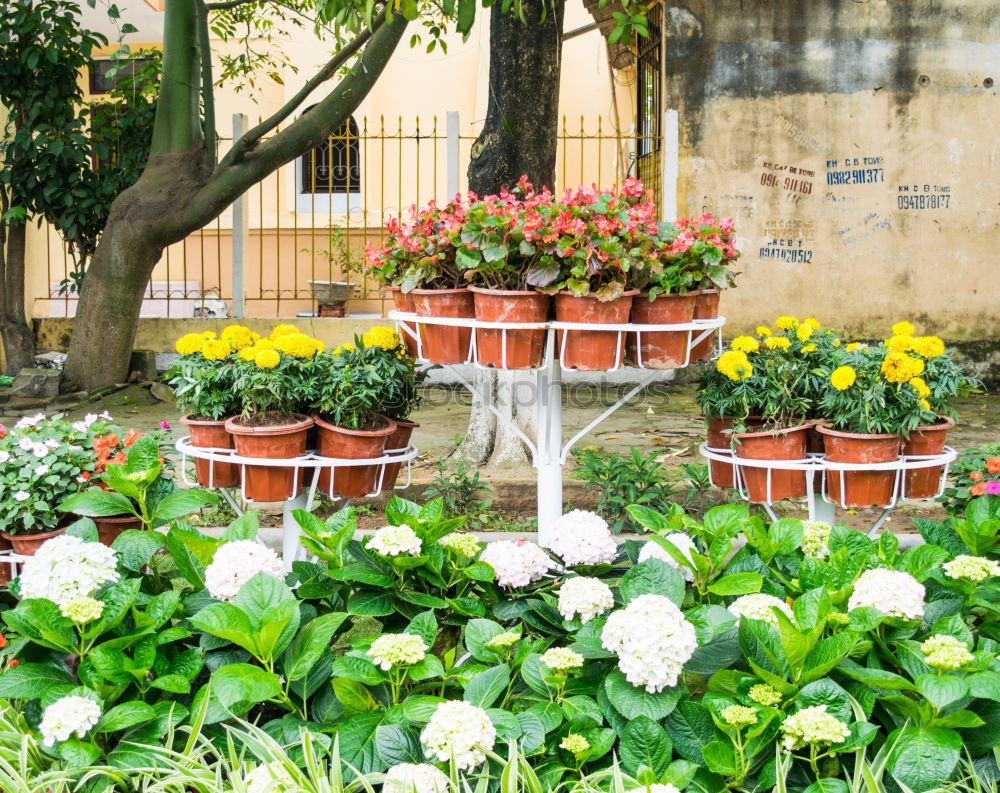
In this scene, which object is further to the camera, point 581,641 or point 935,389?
point 935,389

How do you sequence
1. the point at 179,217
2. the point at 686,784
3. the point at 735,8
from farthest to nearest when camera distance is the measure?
the point at 735,8
the point at 179,217
the point at 686,784

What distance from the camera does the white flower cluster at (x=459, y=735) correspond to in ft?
5.79

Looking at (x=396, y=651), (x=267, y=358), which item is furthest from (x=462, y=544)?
(x=267, y=358)

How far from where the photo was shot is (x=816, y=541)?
2.52 metres

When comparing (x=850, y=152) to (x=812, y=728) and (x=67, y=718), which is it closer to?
(x=812, y=728)

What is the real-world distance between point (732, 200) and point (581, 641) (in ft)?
22.4

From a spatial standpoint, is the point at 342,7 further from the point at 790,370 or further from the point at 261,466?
the point at 790,370

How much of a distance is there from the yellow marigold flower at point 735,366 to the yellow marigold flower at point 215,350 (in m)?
1.56

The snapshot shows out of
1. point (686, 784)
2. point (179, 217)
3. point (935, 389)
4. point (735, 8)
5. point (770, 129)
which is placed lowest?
point (686, 784)

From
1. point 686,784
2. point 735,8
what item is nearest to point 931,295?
point 735,8

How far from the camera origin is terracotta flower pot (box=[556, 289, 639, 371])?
3002 millimetres

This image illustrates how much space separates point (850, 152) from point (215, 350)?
21.2ft

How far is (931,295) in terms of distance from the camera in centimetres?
835

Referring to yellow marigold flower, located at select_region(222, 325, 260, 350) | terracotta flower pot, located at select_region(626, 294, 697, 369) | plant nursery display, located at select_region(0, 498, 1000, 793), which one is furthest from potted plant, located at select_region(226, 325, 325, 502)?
terracotta flower pot, located at select_region(626, 294, 697, 369)
